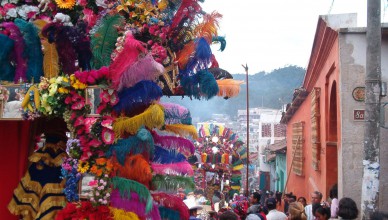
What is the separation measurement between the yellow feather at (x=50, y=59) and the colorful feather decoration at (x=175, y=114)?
1246 millimetres

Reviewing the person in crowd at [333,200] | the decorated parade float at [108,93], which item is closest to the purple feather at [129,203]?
the decorated parade float at [108,93]

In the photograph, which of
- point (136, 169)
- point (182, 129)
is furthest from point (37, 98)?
point (182, 129)

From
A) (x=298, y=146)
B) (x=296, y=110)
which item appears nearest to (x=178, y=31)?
(x=298, y=146)

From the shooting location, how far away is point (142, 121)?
5.39 metres

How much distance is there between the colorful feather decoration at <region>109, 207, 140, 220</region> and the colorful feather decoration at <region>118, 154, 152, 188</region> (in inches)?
13.6

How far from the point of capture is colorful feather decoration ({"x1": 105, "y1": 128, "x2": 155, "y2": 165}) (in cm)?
541

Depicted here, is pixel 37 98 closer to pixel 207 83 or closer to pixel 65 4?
pixel 65 4

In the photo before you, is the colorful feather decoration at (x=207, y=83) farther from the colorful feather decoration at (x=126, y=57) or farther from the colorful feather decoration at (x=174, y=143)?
the colorful feather decoration at (x=126, y=57)

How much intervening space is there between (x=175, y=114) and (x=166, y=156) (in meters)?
0.48

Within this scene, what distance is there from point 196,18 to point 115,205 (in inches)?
92.2

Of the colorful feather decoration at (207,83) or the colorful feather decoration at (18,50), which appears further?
the colorful feather decoration at (207,83)

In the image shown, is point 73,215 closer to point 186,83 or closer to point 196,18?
point 186,83

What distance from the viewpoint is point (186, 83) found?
636 cm

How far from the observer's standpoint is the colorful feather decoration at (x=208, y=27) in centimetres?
636
